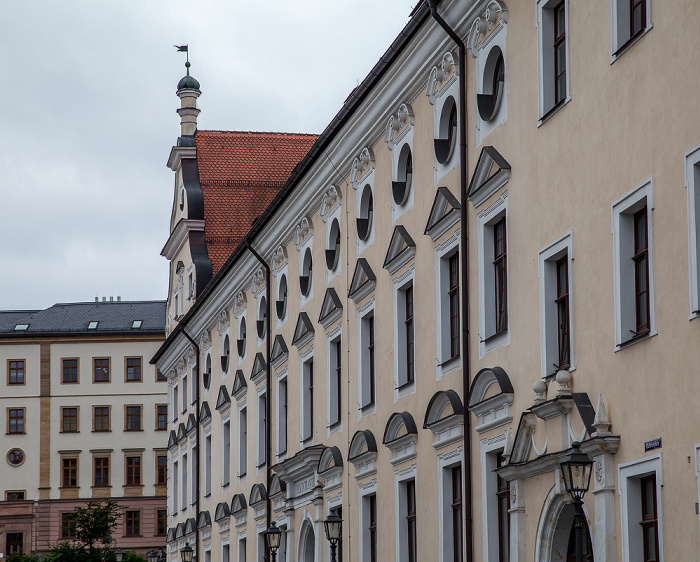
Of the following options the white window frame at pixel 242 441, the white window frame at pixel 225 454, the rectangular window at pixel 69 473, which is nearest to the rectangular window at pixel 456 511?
the white window frame at pixel 242 441

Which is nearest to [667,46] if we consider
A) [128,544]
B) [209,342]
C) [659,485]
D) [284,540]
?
[659,485]

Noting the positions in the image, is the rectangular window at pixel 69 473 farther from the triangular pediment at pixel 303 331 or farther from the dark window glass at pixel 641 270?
the dark window glass at pixel 641 270

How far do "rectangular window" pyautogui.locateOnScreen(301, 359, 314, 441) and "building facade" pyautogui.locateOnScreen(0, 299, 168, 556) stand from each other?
1914 inches

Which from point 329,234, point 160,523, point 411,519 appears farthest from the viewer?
point 160,523

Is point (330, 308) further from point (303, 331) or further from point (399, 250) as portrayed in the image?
point (399, 250)

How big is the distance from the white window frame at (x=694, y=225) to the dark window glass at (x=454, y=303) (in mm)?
7139

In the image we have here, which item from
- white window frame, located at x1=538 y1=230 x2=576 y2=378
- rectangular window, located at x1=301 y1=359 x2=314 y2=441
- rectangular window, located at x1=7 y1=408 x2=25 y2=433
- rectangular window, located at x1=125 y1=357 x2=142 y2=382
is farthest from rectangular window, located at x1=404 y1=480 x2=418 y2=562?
rectangular window, located at x1=7 y1=408 x2=25 y2=433

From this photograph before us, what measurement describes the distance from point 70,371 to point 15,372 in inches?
126

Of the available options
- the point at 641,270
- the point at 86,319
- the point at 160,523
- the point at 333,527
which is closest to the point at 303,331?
the point at 333,527

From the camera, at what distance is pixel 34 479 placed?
7638 cm

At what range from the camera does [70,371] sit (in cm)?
7838

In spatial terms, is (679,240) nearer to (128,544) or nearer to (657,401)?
(657,401)

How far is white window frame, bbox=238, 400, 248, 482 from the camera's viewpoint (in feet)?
114

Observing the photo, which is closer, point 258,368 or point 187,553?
point 258,368
